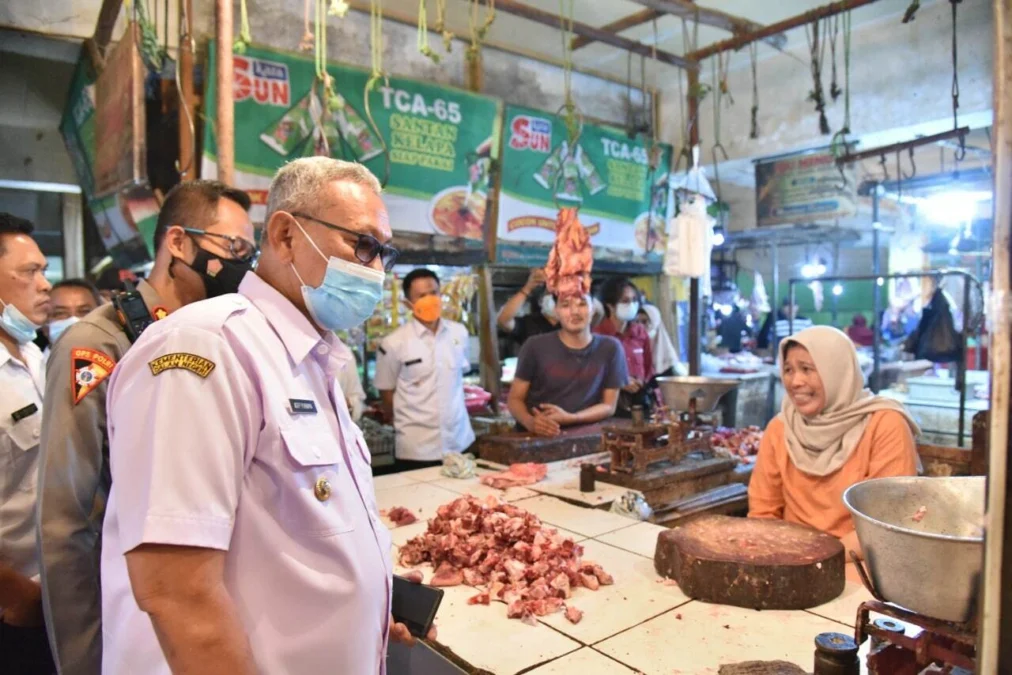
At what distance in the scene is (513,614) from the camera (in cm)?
226

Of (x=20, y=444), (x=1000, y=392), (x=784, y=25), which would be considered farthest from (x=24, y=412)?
(x=784, y=25)

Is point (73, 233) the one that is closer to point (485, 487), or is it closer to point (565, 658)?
point (485, 487)

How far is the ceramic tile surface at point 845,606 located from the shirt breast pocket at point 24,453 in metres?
2.76

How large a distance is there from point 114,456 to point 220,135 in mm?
2522

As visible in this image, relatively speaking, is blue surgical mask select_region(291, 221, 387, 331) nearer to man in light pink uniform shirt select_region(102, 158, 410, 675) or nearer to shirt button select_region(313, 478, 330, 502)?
man in light pink uniform shirt select_region(102, 158, 410, 675)

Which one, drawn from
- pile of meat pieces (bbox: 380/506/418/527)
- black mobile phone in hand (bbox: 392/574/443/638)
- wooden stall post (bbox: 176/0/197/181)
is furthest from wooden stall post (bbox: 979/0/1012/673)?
wooden stall post (bbox: 176/0/197/181)

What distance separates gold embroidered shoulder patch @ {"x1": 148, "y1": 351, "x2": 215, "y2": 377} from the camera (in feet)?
4.11

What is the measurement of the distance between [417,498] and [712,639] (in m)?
1.94

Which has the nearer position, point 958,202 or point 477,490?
point 477,490

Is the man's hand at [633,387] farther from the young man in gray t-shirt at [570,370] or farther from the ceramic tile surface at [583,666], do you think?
the ceramic tile surface at [583,666]

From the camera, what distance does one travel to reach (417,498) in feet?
12.1

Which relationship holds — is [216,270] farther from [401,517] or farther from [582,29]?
[582,29]

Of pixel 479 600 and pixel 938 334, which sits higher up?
pixel 938 334

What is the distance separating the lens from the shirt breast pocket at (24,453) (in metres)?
2.44
